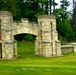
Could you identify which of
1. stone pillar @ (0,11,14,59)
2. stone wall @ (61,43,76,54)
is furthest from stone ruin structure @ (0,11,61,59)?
stone wall @ (61,43,76,54)

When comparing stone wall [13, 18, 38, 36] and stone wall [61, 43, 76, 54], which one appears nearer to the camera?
stone wall [13, 18, 38, 36]

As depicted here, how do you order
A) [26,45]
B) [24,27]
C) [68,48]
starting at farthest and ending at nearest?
1. [26,45]
2. [68,48]
3. [24,27]

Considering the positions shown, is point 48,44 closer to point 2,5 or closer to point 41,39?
point 41,39

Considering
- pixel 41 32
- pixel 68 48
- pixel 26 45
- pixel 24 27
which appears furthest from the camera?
pixel 26 45

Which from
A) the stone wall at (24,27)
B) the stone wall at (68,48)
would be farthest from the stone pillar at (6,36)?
the stone wall at (68,48)

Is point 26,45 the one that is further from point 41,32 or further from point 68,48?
point 41,32

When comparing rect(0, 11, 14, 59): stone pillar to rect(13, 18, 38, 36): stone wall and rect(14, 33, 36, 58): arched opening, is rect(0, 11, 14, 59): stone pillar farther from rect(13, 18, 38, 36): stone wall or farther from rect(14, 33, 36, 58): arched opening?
rect(14, 33, 36, 58): arched opening

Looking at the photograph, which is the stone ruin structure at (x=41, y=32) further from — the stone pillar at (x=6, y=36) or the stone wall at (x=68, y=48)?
the stone wall at (x=68, y=48)

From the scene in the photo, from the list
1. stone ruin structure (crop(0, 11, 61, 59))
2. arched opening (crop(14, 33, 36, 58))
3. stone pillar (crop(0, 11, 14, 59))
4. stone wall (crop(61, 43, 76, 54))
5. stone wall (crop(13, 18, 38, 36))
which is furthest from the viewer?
arched opening (crop(14, 33, 36, 58))

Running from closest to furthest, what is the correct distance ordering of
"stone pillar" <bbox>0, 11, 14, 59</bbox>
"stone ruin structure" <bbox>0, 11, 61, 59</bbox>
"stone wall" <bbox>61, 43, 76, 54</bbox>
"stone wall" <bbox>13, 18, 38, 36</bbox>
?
"stone pillar" <bbox>0, 11, 14, 59</bbox> → "stone ruin structure" <bbox>0, 11, 61, 59</bbox> → "stone wall" <bbox>13, 18, 38, 36</bbox> → "stone wall" <bbox>61, 43, 76, 54</bbox>

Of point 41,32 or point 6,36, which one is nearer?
point 6,36

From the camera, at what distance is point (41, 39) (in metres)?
36.0

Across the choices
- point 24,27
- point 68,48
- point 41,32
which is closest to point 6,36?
point 24,27

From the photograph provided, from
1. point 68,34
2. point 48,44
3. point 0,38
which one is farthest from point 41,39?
point 68,34
